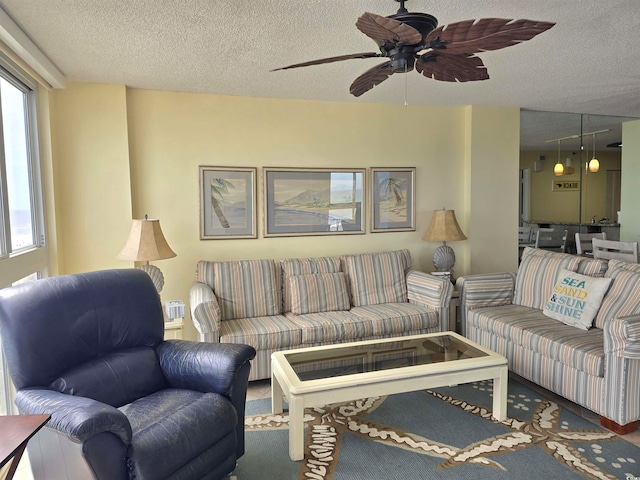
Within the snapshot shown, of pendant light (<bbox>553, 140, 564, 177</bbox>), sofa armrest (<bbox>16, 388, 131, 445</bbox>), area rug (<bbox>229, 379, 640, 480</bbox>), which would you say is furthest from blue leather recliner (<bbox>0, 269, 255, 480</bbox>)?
pendant light (<bbox>553, 140, 564, 177</bbox>)

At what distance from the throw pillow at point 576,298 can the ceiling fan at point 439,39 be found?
184 cm

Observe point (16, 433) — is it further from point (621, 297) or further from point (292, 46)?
point (621, 297)

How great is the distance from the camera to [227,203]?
4.23 meters

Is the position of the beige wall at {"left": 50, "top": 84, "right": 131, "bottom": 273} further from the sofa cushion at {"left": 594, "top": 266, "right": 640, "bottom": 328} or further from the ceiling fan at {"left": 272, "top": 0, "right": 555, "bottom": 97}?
the sofa cushion at {"left": 594, "top": 266, "right": 640, "bottom": 328}

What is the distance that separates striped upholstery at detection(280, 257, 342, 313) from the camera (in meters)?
4.04

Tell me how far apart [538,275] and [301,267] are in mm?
2057

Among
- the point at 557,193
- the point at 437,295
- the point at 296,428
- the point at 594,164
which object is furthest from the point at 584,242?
the point at 296,428

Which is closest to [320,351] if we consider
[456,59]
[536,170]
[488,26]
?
[456,59]

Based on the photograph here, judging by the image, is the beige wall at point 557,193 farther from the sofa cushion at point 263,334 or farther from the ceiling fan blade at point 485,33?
the ceiling fan blade at point 485,33

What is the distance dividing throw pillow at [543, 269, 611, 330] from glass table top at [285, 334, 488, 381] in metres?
0.84

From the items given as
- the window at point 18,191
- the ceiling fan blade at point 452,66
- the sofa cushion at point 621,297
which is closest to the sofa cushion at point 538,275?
the sofa cushion at point 621,297

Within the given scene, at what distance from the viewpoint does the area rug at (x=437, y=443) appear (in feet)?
7.64

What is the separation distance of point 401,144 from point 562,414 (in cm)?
293

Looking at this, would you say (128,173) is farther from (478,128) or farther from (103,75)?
(478,128)
